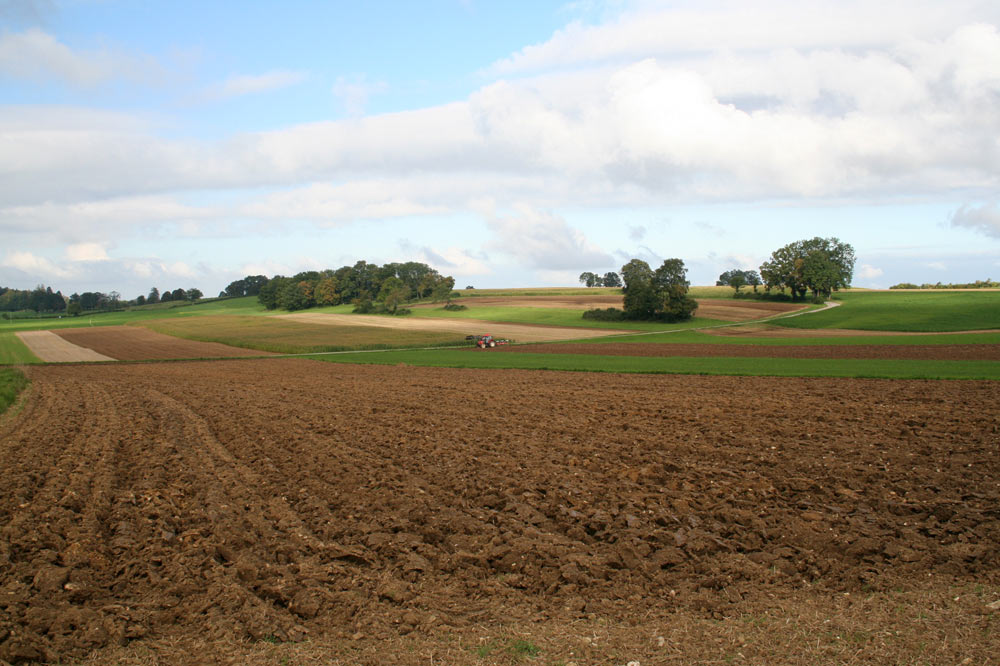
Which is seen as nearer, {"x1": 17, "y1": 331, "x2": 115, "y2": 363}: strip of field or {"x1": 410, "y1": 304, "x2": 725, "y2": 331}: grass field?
{"x1": 17, "y1": 331, "x2": 115, "y2": 363}: strip of field

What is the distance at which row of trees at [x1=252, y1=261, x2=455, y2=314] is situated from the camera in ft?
443

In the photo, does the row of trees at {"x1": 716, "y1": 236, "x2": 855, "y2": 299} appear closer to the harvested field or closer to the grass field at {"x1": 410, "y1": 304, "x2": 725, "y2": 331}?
the harvested field

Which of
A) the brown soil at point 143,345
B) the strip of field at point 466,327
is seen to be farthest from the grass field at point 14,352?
the strip of field at point 466,327

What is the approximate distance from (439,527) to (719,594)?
4.74 m

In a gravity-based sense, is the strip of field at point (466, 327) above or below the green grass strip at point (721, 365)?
above

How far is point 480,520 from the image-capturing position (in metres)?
11.3

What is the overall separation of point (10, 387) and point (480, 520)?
3374 cm

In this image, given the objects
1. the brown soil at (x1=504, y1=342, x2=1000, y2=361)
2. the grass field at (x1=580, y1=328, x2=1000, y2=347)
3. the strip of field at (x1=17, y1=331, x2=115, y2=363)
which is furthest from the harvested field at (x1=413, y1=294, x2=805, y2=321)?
the strip of field at (x1=17, y1=331, x2=115, y2=363)

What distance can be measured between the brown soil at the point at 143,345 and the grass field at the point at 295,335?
235cm

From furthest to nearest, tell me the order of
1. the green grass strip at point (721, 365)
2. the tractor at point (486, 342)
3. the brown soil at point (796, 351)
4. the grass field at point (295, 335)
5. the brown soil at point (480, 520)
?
the grass field at point (295, 335) → the tractor at point (486, 342) → the brown soil at point (796, 351) → the green grass strip at point (721, 365) → the brown soil at point (480, 520)

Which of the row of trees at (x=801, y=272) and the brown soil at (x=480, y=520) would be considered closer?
the brown soil at (x=480, y=520)

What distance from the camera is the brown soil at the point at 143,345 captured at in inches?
2591

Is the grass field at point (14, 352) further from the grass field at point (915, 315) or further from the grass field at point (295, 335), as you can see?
the grass field at point (915, 315)

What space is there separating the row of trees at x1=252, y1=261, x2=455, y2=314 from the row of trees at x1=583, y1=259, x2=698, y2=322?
4647 centimetres
